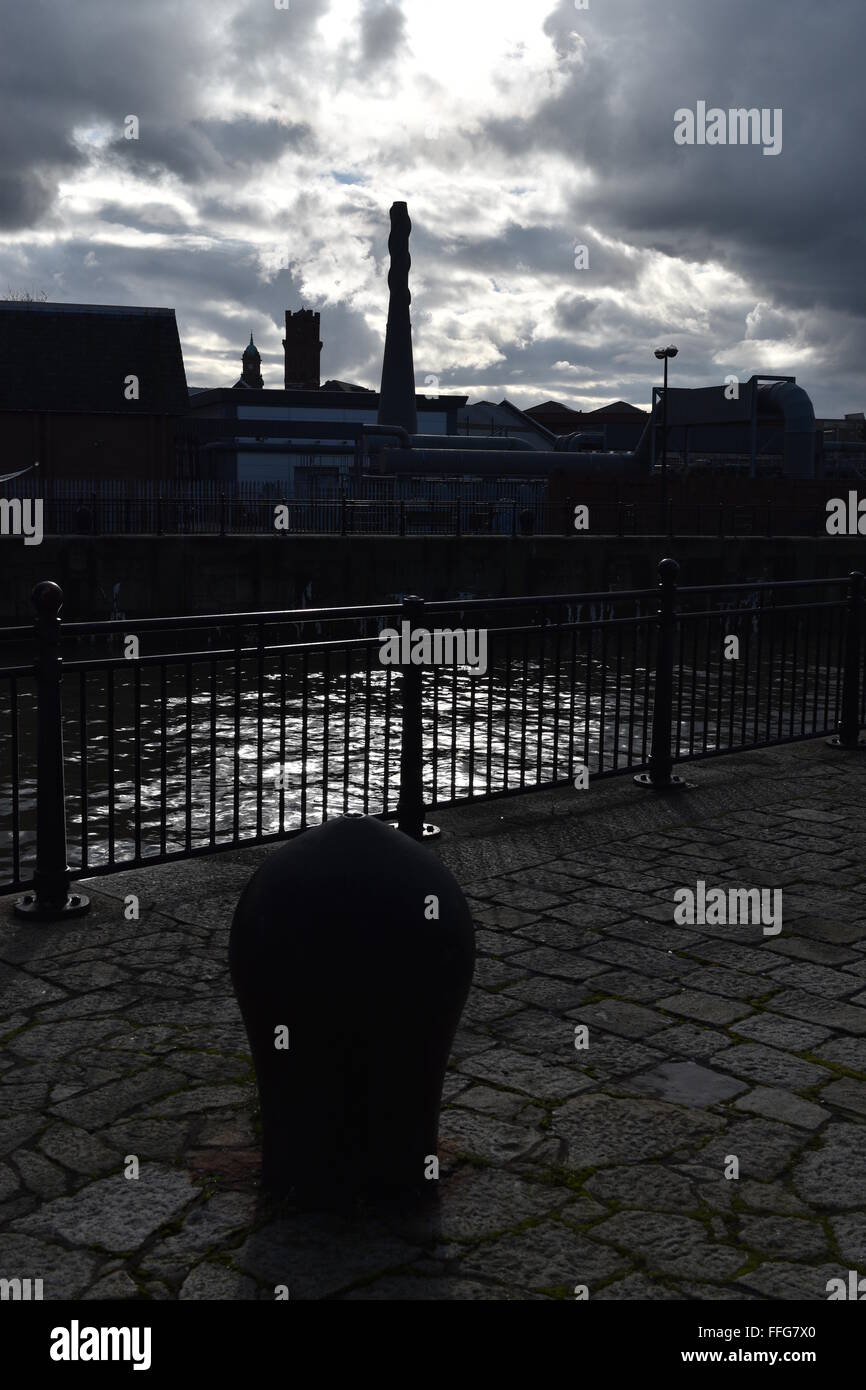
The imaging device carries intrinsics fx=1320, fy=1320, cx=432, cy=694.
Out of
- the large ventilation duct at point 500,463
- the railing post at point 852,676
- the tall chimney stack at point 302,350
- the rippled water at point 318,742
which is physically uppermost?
the tall chimney stack at point 302,350

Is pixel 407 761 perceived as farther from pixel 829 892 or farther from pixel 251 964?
pixel 251 964

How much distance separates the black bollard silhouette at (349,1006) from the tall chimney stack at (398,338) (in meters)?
56.8

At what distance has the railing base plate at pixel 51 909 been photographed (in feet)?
18.5

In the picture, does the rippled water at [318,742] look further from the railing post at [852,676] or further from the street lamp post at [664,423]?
the street lamp post at [664,423]

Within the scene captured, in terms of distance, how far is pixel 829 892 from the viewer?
6.27m

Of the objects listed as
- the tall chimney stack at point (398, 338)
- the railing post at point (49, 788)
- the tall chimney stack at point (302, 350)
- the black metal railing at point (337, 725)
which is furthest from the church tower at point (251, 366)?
the railing post at point (49, 788)

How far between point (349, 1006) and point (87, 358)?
166ft

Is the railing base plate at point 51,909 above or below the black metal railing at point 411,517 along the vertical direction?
below

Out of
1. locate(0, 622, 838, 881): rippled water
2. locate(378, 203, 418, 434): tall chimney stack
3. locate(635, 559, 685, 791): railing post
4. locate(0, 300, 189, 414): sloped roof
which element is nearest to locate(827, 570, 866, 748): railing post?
locate(0, 622, 838, 881): rippled water

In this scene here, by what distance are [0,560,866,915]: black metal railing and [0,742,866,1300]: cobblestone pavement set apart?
0.80m

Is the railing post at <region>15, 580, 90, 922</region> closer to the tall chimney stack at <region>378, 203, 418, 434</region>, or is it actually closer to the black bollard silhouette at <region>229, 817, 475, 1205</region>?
the black bollard silhouette at <region>229, 817, 475, 1205</region>

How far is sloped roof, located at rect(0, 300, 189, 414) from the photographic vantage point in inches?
1928

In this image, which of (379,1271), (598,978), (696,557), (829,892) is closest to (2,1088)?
(379,1271)

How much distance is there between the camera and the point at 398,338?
5819cm
